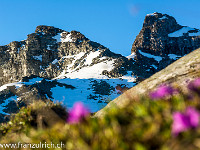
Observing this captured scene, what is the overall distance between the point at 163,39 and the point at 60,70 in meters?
74.4

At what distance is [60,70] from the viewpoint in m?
96.5

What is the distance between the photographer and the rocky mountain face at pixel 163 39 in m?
132

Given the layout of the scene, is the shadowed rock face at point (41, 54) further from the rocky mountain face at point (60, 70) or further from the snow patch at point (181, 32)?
the snow patch at point (181, 32)

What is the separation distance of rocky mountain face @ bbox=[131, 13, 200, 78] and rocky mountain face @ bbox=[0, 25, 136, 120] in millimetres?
45824

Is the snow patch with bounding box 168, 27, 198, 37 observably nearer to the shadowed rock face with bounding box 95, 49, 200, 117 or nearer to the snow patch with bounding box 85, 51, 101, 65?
the snow patch with bounding box 85, 51, 101, 65

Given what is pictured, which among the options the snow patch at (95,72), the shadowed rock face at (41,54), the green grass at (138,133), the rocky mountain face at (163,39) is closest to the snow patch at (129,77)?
the snow patch at (95,72)

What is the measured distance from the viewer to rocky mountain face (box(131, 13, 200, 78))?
131875 mm

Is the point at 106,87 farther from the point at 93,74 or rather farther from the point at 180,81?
the point at 180,81

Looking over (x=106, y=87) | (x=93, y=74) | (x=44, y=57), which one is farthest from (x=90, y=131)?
(x=44, y=57)

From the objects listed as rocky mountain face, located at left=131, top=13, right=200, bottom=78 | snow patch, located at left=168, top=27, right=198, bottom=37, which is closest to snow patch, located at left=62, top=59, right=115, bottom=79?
rocky mountain face, located at left=131, top=13, right=200, bottom=78

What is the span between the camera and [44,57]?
110250mm

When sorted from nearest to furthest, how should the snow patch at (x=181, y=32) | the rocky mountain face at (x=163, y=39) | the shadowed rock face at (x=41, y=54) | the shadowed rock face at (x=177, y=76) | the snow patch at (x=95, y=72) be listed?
the shadowed rock face at (x=177, y=76), the snow patch at (x=95, y=72), the shadowed rock face at (x=41, y=54), the rocky mountain face at (x=163, y=39), the snow patch at (x=181, y=32)

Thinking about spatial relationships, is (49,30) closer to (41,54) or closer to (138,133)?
(41,54)

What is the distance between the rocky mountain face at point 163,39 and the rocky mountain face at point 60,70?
45.8 m
